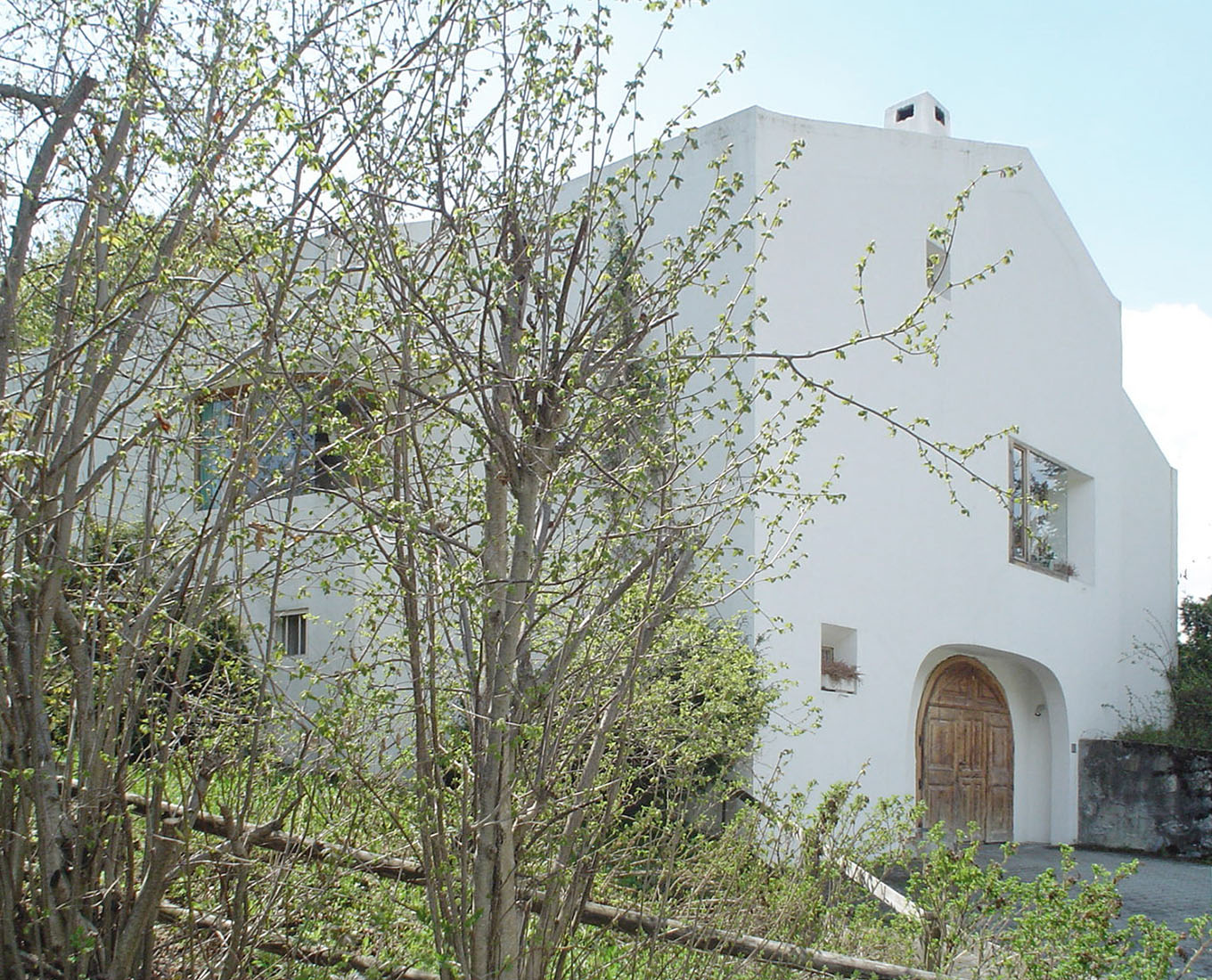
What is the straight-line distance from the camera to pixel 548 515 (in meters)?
3.43

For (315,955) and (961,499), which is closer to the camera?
(315,955)

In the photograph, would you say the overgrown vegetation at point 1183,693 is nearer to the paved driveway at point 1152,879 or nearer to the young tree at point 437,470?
the paved driveway at point 1152,879

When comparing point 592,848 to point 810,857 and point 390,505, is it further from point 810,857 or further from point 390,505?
point 810,857

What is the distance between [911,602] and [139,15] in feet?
26.7

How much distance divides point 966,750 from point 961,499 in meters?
3.01

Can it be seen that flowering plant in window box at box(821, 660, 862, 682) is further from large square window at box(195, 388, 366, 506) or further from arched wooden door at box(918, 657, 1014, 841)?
large square window at box(195, 388, 366, 506)

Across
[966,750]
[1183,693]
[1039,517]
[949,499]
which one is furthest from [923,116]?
[1183,693]

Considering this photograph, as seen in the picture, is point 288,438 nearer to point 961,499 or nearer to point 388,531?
point 388,531

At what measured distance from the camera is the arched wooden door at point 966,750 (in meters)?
12.5

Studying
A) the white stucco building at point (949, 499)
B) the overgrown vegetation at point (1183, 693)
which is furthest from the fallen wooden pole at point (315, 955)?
the overgrown vegetation at point (1183, 693)

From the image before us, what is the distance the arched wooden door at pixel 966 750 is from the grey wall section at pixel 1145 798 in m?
0.97

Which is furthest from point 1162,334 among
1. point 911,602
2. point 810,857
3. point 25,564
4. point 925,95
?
point 25,564

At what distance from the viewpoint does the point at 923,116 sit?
12.7 m

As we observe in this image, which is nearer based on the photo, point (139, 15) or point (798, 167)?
point (139, 15)
